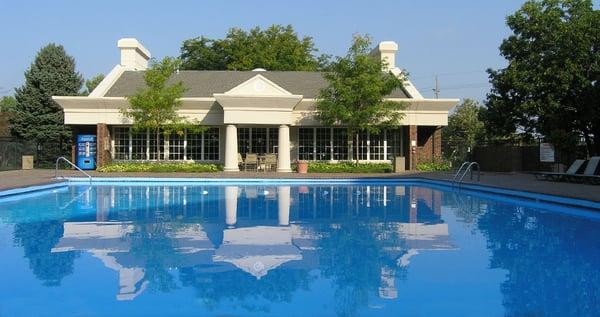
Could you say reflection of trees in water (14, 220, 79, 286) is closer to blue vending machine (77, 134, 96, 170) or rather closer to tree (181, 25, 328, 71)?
blue vending machine (77, 134, 96, 170)

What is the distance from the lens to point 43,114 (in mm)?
34188

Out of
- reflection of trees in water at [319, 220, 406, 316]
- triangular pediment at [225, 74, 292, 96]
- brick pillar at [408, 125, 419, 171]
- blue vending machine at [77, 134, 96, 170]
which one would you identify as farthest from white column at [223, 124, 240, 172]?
reflection of trees in water at [319, 220, 406, 316]

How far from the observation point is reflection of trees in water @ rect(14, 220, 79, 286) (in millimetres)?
6418

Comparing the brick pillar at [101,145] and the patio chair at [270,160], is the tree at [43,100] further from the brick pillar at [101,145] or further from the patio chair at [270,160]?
the patio chair at [270,160]

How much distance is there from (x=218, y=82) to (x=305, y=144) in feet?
19.3

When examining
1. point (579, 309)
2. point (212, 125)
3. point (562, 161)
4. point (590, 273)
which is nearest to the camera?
point (579, 309)

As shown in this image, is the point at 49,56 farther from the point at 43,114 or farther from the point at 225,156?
the point at 225,156

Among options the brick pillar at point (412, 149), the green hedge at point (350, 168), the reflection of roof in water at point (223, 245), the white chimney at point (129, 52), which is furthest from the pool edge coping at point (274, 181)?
the white chimney at point (129, 52)

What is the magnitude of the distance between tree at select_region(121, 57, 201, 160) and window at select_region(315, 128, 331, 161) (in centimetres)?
603

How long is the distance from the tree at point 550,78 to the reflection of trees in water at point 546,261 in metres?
12.4

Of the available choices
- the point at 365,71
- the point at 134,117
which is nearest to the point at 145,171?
the point at 134,117

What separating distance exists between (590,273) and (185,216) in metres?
7.81

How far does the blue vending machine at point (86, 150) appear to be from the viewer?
26.9 metres

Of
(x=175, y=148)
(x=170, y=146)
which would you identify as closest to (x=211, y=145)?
(x=175, y=148)
